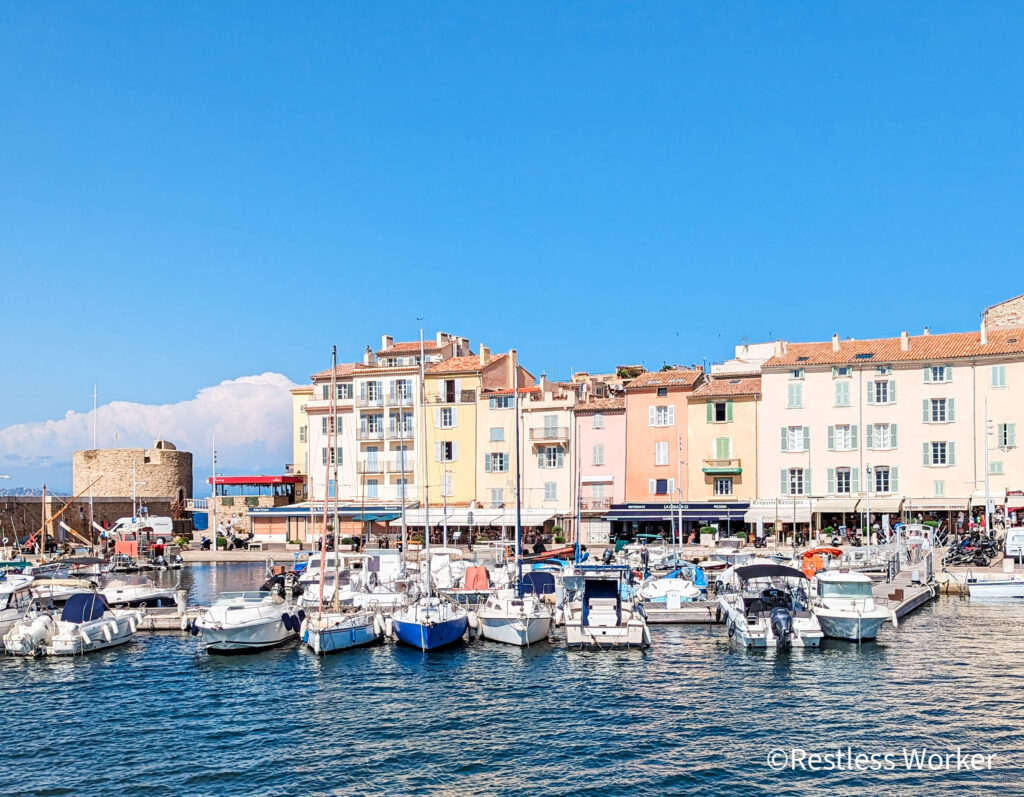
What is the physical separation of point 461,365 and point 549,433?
28.5 feet

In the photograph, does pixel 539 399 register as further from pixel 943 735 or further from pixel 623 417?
pixel 943 735

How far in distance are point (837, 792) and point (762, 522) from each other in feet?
148

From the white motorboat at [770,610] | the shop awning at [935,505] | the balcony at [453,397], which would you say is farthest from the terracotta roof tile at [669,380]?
the white motorboat at [770,610]

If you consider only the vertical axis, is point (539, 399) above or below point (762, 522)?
above

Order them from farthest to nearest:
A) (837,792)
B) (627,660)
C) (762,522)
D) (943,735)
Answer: (762,522), (627,660), (943,735), (837,792)

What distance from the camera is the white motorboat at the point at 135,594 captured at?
45844 mm

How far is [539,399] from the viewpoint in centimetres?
7806

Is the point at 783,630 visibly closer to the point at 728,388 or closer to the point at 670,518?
the point at 670,518

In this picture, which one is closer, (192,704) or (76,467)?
(192,704)

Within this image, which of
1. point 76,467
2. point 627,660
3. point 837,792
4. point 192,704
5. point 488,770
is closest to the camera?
point 837,792

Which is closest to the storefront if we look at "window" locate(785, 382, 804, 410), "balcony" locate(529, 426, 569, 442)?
"balcony" locate(529, 426, 569, 442)

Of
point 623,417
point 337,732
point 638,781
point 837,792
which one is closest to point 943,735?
point 837,792

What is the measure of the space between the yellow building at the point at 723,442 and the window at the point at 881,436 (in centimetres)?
724

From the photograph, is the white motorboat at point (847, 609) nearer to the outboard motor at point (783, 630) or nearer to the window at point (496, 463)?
the outboard motor at point (783, 630)
